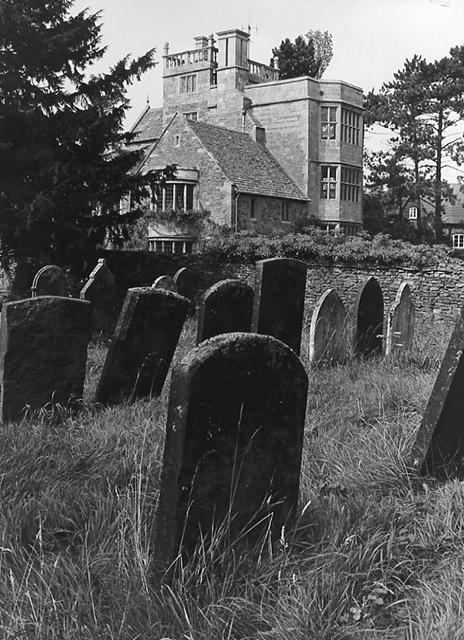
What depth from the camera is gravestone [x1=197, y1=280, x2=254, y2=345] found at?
299 inches

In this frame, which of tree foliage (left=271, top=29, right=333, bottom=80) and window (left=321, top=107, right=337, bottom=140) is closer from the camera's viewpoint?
window (left=321, top=107, right=337, bottom=140)

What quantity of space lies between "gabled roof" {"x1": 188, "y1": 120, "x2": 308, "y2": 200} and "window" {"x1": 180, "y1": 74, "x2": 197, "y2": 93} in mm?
7321

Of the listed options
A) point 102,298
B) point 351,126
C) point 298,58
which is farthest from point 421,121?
point 102,298

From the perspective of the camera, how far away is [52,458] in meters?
4.97

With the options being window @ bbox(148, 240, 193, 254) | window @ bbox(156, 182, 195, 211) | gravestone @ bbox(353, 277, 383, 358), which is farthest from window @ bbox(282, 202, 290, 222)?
gravestone @ bbox(353, 277, 383, 358)

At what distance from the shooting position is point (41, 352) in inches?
254

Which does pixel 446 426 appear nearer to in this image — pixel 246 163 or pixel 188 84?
pixel 246 163

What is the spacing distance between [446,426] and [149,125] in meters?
43.7

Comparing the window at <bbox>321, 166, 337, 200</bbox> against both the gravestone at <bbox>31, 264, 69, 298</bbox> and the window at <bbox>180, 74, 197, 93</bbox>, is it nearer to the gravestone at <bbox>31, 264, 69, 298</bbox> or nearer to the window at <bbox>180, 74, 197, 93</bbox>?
the window at <bbox>180, 74, 197, 93</bbox>

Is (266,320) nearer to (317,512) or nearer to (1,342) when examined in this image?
(1,342)

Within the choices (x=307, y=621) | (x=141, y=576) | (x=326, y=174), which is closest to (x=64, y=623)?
(x=141, y=576)

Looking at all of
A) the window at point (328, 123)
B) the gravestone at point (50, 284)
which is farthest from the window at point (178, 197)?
the gravestone at point (50, 284)

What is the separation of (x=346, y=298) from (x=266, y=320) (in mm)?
11980

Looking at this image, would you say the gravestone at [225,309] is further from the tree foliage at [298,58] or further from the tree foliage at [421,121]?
the tree foliage at [298,58]
